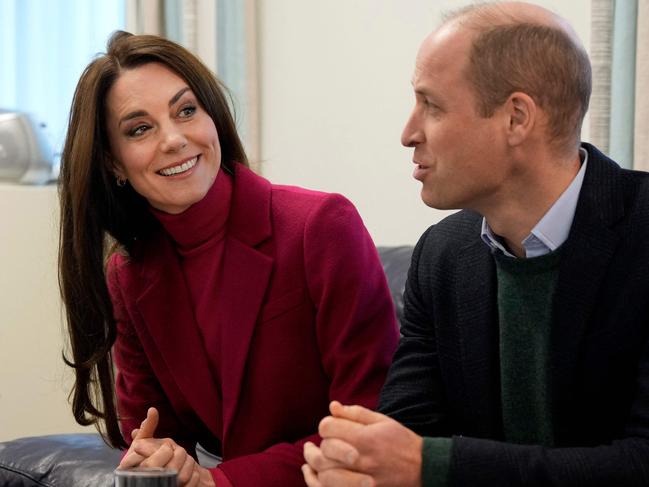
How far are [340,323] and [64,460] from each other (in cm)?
82

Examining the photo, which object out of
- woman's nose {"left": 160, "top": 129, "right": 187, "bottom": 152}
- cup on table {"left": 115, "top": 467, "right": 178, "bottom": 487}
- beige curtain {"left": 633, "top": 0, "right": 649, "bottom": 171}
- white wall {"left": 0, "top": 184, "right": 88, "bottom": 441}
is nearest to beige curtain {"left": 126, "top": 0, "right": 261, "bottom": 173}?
white wall {"left": 0, "top": 184, "right": 88, "bottom": 441}

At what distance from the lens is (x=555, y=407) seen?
71.9 inches

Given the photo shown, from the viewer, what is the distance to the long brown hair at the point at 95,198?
231 centimetres

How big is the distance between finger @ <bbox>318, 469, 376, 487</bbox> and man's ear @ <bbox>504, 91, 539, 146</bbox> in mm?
568

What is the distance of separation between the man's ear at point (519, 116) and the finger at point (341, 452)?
54 centimetres

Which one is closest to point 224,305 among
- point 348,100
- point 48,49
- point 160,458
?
point 160,458

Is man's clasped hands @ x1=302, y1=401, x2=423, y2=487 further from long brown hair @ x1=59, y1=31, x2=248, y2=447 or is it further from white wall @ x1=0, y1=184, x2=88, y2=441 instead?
white wall @ x1=0, y1=184, x2=88, y2=441

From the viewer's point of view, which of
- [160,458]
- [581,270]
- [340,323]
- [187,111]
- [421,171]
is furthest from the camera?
[187,111]

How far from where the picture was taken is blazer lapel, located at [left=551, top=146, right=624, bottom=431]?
1764 mm

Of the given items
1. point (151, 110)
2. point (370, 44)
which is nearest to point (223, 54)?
point (370, 44)

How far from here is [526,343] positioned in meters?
1.86

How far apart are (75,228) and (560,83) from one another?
105 cm

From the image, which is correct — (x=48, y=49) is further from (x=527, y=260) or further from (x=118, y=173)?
(x=527, y=260)

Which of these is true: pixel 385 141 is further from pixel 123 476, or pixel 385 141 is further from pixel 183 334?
pixel 123 476
